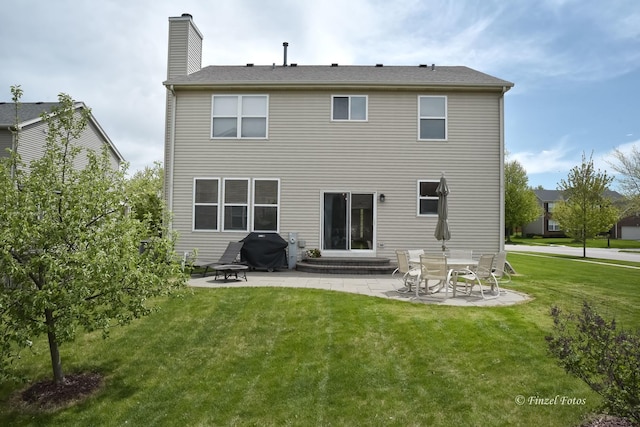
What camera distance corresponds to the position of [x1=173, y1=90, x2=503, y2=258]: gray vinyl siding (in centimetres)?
1291

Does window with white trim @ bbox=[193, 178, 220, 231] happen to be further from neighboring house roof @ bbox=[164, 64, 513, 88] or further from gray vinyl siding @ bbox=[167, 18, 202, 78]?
gray vinyl siding @ bbox=[167, 18, 202, 78]

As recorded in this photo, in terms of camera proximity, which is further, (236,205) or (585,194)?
(585,194)

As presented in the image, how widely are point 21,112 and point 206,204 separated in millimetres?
11298

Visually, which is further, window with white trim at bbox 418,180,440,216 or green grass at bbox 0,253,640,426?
window with white trim at bbox 418,180,440,216

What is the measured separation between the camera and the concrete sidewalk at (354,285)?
26.3ft

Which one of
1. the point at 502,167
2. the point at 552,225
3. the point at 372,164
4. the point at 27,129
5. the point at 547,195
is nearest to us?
the point at 502,167

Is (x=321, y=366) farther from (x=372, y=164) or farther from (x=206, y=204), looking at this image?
(x=206, y=204)

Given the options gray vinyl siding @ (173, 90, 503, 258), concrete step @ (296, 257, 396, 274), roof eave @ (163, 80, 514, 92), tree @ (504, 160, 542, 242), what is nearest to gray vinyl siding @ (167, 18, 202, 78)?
roof eave @ (163, 80, 514, 92)

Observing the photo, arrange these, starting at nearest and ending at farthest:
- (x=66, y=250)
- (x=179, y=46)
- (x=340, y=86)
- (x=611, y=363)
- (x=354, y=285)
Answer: (x=611, y=363) < (x=66, y=250) < (x=354, y=285) < (x=340, y=86) < (x=179, y=46)

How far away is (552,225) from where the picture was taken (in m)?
56.9

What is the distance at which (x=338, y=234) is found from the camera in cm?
1313

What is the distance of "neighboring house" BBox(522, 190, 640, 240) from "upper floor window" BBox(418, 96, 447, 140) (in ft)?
147

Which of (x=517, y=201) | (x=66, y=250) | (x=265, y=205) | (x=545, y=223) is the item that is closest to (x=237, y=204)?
(x=265, y=205)

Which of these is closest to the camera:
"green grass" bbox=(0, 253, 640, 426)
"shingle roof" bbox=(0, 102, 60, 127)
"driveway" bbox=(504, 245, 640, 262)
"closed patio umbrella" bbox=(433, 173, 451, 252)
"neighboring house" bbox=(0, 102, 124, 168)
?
"green grass" bbox=(0, 253, 640, 426)
